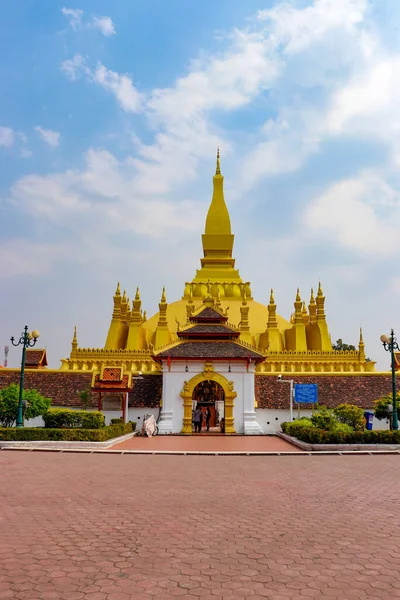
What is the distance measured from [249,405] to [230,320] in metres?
14.5

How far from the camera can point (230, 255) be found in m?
49.6

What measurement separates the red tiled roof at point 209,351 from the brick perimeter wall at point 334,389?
11.7 feet

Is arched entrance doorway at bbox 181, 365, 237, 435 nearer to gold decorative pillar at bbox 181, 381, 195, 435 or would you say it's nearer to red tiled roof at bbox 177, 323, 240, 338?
gold decorative pillar at bbox 181, 381, 195, 435

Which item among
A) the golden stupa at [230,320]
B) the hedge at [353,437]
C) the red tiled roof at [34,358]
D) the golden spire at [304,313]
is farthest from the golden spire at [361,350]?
the red tiled roof at [34,358]

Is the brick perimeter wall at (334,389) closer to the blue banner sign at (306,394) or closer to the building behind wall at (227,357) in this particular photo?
the building behind wall at (227,357)

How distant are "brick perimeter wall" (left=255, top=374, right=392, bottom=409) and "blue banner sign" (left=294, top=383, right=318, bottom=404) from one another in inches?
88.9

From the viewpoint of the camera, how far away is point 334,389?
3022cm

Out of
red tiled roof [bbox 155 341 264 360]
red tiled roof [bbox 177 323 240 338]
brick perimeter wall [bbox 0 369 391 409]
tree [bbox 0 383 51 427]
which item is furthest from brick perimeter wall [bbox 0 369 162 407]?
red tiled roof [bbox 177 323 240 338]

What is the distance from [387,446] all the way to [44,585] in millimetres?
16225

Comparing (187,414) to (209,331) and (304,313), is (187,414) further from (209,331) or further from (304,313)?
(304,313)

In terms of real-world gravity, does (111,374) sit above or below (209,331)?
below

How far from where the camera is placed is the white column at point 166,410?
87.6 ft

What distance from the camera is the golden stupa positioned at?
1353 inches

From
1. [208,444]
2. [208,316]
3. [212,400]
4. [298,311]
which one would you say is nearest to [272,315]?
[298,311]
